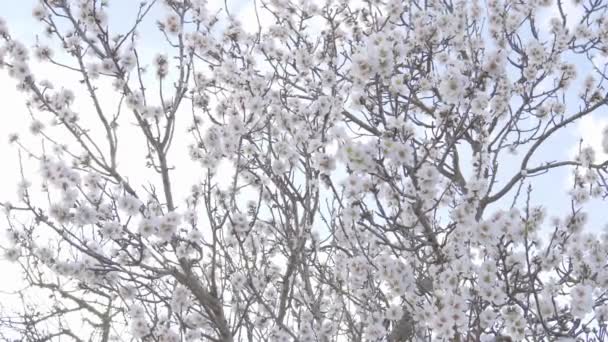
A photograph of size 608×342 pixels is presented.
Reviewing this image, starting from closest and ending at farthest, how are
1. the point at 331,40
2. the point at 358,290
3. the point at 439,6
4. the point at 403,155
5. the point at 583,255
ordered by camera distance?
the point at 403,155 < the point at 583,255 < the point at 358,290 < the point at 331,40 < the point at 439,6

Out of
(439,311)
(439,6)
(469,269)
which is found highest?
(439,6)

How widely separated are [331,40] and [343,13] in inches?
36.7

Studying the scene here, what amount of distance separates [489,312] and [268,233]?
111 inches

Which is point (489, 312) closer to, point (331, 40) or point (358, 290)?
point (358, 290)

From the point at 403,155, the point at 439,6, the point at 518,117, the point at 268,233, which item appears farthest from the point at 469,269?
the point at 439,6

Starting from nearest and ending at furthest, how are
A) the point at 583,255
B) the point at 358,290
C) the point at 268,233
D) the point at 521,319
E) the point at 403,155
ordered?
the point at 403,155 < the point at 521,319 < the point at 583,255 < the point at 358,290 < the point at 268,233

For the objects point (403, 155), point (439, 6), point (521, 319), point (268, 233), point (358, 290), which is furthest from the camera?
point (439, 6)

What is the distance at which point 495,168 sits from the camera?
15.6ft

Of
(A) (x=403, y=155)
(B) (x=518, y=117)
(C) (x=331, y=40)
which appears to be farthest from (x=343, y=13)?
(A) (x=403, y=155)

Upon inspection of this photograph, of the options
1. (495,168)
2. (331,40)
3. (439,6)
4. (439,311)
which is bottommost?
(439,311)

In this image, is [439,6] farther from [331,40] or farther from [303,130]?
[303,130]

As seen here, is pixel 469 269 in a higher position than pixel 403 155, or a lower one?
lower

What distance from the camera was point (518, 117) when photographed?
256 inches

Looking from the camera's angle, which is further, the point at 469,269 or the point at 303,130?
the point at 303,130
